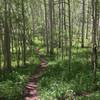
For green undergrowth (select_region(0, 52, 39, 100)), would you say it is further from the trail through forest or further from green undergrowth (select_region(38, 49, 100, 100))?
green undergrowth (select_region(38, 49, 100, 100))

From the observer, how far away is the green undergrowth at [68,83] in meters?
15.2

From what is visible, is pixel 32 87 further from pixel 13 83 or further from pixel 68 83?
pixel 68 83

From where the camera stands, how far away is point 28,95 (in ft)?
53.6

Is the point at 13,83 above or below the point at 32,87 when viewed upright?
above

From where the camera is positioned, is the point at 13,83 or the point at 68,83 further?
the point at 13,83

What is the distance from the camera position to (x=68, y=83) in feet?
58.5

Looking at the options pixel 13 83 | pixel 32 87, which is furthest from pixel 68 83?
pixel 13 83

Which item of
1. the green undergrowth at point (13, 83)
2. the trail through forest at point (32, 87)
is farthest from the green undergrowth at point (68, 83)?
the green undergrowth at point (13, 83)

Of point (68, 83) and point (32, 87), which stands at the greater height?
point (68, 83)

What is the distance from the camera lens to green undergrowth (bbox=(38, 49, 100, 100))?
15172 millimetres

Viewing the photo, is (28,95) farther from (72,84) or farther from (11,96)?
(72,84)

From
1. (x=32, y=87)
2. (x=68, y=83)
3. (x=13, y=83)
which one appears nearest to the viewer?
(x=68, y=83)

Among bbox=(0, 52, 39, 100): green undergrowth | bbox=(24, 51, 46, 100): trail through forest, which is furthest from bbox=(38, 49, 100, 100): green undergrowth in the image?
bbox=(0, 52, 39, 100): green undergrowth

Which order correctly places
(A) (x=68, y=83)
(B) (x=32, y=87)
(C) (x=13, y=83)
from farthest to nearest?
1. (C) (x=13, y=83)
2. (B) (x=32, y=87)
3. (A) (x=68, y=83)
